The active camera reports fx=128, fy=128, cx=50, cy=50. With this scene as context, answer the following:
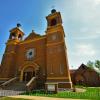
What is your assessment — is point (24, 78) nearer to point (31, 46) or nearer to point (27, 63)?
point (27, 63)

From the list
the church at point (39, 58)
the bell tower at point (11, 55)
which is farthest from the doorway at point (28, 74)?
the bell tower at point (11, 55)

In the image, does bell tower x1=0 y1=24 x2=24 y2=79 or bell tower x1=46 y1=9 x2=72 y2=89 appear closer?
bell tower x1=46 y1=9 x2=72 y2=89

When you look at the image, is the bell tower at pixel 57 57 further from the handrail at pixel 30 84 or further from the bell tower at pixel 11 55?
the bell tower at pixel 11 55

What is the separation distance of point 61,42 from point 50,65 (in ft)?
15.1

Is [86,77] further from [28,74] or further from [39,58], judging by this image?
[28,74]

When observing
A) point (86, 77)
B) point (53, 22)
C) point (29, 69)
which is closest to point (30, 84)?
point (29, 69)

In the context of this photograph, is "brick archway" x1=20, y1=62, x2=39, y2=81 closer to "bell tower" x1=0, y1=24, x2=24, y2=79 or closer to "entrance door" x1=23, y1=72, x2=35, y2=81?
"entrance door" x1=23, y1=72, x2=35, y2=81

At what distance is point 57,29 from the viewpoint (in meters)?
24.8

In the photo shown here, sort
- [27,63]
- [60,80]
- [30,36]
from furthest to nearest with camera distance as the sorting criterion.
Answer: [30,36]
[27,63]
[60,80]

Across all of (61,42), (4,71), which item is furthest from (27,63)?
(61,42)

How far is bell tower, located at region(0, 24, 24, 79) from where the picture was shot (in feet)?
89.8

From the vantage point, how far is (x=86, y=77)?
3884 cm

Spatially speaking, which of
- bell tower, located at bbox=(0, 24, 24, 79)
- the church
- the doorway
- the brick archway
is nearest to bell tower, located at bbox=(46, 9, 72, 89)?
the church

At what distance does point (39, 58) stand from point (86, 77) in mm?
19723
